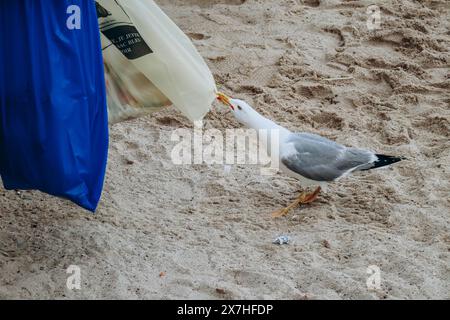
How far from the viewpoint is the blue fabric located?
3.11 metres

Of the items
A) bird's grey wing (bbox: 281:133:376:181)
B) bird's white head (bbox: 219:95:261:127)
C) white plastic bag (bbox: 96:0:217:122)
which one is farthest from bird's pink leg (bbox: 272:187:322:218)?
white plastic bag (bbox: 96:0:217:122)

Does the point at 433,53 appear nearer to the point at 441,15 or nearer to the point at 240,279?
the point at 441,15

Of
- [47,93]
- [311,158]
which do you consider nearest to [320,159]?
[311,158]

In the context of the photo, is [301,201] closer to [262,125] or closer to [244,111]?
[262,125]

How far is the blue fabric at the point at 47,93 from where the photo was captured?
3.11 meters

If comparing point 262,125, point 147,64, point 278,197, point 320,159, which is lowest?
point 278,197

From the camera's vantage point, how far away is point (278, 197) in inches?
165

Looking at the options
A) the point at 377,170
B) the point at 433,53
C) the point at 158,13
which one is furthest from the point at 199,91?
the point at 433,53

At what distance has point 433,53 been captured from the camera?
213 inches

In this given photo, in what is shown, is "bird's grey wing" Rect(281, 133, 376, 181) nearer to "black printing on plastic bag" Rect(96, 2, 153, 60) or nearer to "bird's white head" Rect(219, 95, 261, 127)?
"bird's white head" Rect(219, 95, 261, 127)

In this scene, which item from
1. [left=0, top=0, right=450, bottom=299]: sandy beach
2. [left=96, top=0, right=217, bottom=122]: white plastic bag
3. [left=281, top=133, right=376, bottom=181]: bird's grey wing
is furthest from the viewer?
[left=281, top=133, right=376, bottom=181]: bird's grey wing

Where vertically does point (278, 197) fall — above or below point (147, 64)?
below

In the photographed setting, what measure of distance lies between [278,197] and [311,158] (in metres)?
0.30

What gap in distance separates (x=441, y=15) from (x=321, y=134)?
1779 mm
